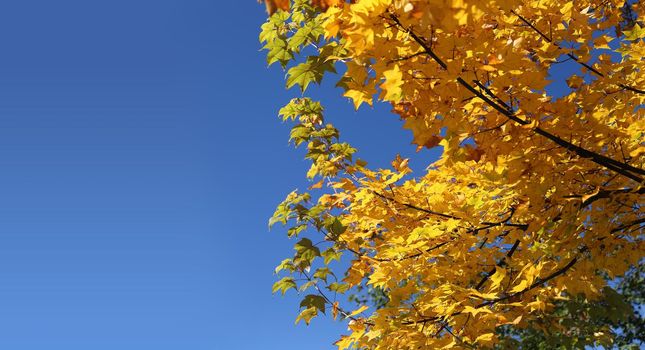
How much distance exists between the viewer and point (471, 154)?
9.50 feet

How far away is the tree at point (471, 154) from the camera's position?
2283mm

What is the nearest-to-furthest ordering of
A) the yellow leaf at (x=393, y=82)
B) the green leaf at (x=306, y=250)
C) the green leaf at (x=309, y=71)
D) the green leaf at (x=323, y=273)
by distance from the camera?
the yellow leaf at (x=393, y=82) < the green leaf at (x=309, y=71) < the green leaf at (x=306, y=250) < the green leaf at (x=323, y=273)

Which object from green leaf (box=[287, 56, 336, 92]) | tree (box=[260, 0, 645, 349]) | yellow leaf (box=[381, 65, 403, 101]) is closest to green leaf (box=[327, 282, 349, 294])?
tree (box=[260, 0, 645, 349])

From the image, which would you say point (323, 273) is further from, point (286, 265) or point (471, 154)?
point (471, 154)

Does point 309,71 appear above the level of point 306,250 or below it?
above

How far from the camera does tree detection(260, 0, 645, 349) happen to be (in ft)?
7.49

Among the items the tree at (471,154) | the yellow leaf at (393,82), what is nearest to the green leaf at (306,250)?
the tree at (471,154)

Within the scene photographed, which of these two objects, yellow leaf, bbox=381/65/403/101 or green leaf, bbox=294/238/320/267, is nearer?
yellow leaf, bbox=381/65/403/101

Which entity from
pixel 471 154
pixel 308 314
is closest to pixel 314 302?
pixel 308 314

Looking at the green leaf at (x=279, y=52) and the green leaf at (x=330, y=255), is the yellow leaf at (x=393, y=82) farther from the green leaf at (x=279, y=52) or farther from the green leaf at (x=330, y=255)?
the green leaf at (x=330, y=255)

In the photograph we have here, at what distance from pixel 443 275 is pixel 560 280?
0.98 m

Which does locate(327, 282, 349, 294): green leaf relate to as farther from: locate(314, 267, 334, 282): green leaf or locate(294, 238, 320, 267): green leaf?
locate(294, 238, 320, 267): green leaf

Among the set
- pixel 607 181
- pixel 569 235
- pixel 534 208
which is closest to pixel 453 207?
pixel 534 208

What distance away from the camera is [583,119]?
3.15 m
